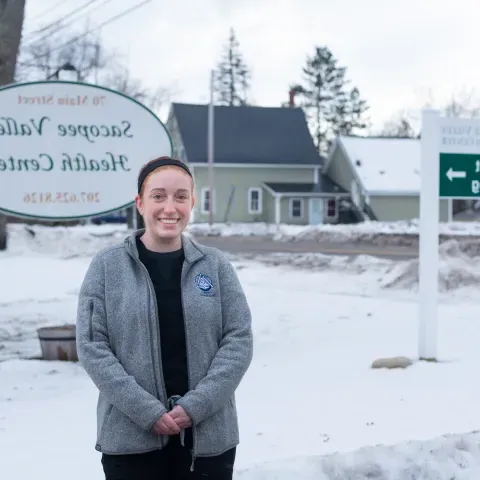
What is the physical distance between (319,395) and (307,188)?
39.2m

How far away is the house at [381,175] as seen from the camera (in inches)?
1700

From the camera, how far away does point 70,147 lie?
779cm

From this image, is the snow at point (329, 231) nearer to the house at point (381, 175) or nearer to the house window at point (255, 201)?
the house at point (381, 175)

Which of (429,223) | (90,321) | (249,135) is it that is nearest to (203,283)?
(90,321)

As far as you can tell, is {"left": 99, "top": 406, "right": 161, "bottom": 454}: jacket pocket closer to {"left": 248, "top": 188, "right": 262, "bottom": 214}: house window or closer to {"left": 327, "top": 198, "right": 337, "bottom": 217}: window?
{"left": 248, "top": 188, "right": 262, "bottom": 214}: house window

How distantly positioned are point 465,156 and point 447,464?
395 cm

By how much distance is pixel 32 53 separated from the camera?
1184 inches

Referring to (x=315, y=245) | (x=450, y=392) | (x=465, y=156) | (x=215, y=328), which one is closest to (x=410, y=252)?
(x=315, y=245)

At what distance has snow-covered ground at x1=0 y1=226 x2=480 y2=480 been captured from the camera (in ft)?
15.2

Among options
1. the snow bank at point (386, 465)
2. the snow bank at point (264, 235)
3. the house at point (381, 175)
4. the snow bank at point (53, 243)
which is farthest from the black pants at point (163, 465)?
the house at point (381, 175)

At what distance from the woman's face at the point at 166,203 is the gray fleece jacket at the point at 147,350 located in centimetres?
9

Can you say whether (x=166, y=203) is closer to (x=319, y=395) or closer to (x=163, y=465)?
(x=163, y=465)

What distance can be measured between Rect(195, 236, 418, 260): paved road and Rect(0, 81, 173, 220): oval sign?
13.8 metres

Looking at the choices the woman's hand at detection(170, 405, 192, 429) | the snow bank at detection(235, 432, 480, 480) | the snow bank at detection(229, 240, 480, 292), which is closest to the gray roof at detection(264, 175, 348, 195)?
the snow bank at detection(229, 240, 480, 292)
